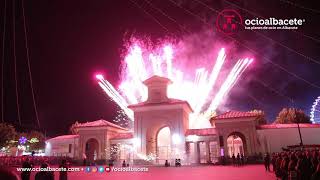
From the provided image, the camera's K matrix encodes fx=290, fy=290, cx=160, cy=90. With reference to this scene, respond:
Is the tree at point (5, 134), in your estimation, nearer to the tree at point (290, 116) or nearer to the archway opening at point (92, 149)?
the archway opening at point (92, 149)

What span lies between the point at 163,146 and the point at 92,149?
39.9ft

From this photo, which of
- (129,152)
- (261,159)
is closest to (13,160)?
(129,152)

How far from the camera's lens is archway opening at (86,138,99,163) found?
43.1m

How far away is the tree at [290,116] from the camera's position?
54.2m

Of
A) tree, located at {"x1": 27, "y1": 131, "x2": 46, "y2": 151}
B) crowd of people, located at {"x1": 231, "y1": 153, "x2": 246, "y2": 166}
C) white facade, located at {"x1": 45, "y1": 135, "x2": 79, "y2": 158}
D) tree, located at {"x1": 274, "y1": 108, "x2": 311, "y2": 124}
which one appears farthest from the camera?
tree, located at {"x1": 27, "y1": 131, "x2": 46, "y2": 151}

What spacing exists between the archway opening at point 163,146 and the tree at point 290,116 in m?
25.7

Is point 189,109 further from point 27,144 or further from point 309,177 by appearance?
point 27,144

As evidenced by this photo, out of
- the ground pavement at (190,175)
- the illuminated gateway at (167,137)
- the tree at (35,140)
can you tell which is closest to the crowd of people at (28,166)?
the ground pavement at (190,175)

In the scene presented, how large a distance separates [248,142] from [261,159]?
2404 mm

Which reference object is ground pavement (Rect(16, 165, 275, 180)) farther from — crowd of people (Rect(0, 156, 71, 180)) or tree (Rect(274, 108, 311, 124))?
tree (Rect(274, 108, 311, 124))

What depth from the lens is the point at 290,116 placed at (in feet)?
181

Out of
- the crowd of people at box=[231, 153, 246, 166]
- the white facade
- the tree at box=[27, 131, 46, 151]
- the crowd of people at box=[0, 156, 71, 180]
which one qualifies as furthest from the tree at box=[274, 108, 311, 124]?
the tree at box=[27, 131, 46, 151]

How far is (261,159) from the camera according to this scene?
112 feet

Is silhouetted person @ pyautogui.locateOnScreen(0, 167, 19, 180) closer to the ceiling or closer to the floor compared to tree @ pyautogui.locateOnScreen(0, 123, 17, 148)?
closer to the floor
